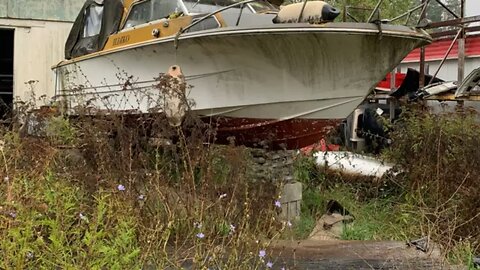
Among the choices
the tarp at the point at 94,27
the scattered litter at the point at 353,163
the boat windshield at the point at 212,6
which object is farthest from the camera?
the tarp at the point at 94,27

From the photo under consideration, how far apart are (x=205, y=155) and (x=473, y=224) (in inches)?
89.1

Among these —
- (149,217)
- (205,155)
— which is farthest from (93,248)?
(205,155)

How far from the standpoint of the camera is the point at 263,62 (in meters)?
5.31

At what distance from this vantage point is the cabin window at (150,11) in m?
6.25

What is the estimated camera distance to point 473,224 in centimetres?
478

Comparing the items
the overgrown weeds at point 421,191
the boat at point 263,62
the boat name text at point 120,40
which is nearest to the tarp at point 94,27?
the boat name text at point 120,40

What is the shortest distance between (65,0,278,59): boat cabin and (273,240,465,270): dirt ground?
2.17 metres

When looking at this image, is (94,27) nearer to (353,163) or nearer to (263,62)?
(263,62)

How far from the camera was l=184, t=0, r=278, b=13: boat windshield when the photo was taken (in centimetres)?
618

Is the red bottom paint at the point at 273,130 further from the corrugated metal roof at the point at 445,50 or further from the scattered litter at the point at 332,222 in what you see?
the corrugated metal roof at the point at 445,50

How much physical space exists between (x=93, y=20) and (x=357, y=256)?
528 centimetres

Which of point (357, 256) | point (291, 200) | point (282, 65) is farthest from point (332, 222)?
point (282, 65)

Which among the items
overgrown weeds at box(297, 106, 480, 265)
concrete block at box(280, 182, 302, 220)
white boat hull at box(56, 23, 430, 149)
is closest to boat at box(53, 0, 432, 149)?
white boat hull at box(56, 23, 430, 149)

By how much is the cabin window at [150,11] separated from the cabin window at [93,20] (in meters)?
1.04
